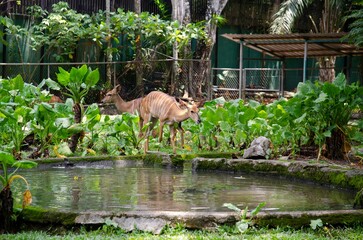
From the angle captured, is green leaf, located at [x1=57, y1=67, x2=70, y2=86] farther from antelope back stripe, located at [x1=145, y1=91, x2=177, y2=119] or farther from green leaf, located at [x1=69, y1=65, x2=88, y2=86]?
antelope back stripe, located at [x1=145, y1=91, x2=177, y2=119]

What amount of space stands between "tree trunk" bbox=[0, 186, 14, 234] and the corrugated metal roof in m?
13.4

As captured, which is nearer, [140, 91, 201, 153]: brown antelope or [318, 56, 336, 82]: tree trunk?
[140, 91, 201, 153]: brown antelope

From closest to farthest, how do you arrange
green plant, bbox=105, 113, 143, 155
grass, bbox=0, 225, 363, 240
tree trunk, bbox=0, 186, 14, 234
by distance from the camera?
grass, bbox=0, 225, 363, 240 → tree trunk, bbox=0, 186, 14, 234 → green plant, bbox=105, 113, 143, 155

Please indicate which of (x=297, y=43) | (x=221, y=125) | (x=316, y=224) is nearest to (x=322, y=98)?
(x=221, y=125)

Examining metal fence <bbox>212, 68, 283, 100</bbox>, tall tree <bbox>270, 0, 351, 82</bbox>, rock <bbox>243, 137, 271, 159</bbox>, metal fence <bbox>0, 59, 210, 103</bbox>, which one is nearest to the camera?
rock <bbox>243, 137, 271, 159</bbox>

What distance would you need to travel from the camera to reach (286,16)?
1180 inches

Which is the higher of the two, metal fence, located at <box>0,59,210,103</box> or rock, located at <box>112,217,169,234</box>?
metal fence, located at <box>0,59,210,103</box>

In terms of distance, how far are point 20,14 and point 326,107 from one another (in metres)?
14.5

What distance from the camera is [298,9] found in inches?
1203

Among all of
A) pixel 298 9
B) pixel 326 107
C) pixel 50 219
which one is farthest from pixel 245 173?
pixel 298 9

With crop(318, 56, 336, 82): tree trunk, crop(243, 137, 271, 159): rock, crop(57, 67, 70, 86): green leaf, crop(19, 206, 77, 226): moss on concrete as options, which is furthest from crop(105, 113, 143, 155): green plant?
crop(318, 56, 336, 82): tree trunk

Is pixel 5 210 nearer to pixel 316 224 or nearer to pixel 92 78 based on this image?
pixel 316 224

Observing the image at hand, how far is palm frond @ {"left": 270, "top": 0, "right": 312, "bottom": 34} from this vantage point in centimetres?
2981

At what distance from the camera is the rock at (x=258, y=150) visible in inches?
452
